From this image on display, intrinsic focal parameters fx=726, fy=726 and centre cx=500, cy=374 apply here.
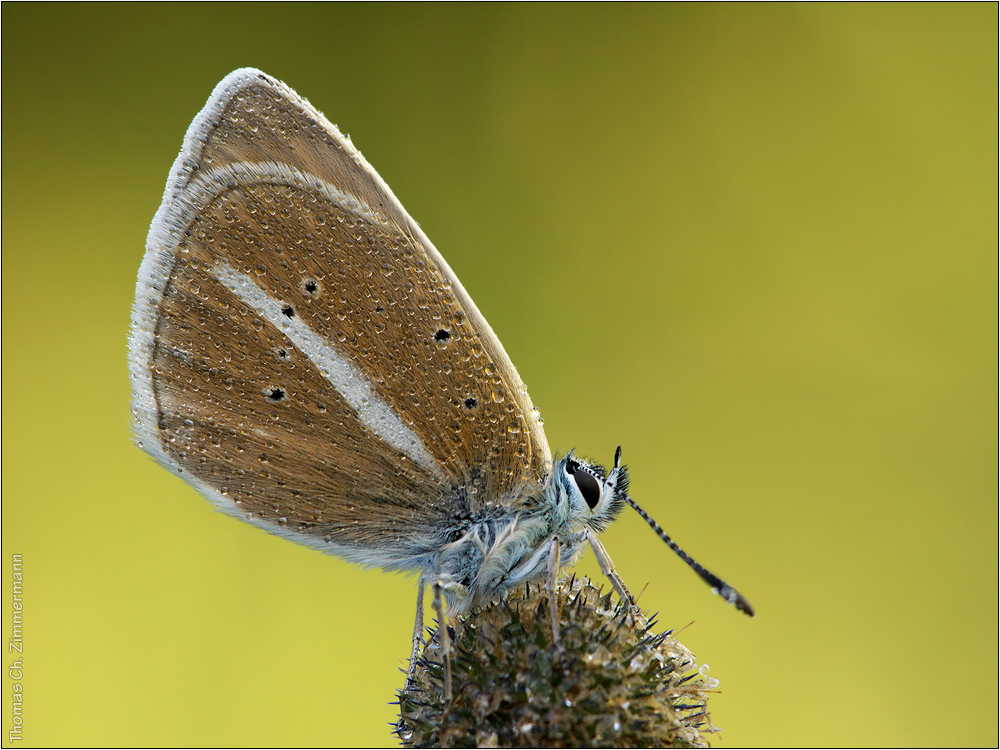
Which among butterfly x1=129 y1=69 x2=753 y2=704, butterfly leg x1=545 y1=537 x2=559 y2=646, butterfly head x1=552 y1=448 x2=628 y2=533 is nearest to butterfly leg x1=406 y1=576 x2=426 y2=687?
butterfly x1=129 y1=69 x2=753 y2=704

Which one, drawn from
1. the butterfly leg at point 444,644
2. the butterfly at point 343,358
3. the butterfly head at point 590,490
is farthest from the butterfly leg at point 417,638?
the butterfly head at point 590,490

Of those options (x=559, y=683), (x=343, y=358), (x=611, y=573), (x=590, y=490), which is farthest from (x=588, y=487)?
(x=343, y=358)

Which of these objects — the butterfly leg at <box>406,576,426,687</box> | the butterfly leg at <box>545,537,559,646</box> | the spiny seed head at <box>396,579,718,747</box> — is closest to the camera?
the spiny seed head at <box>396,579,718,747</box>

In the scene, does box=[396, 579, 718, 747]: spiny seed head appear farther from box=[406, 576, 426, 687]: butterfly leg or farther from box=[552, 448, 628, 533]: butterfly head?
box=[552, 448, 628, 533]: butterfly head

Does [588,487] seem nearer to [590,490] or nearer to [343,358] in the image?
[590,490]

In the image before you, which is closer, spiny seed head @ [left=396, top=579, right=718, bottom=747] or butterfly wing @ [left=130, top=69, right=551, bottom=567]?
spiny seed head @ [left=396, top=579, right=718, bottom=747]

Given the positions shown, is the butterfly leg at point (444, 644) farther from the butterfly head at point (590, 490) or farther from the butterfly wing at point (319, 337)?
the butterfly head at point (590, 490)

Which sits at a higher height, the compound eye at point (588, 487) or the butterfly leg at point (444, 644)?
the compound eye at point (588, 487)

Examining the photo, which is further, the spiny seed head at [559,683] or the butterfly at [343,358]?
the butterfly at [343,358]
